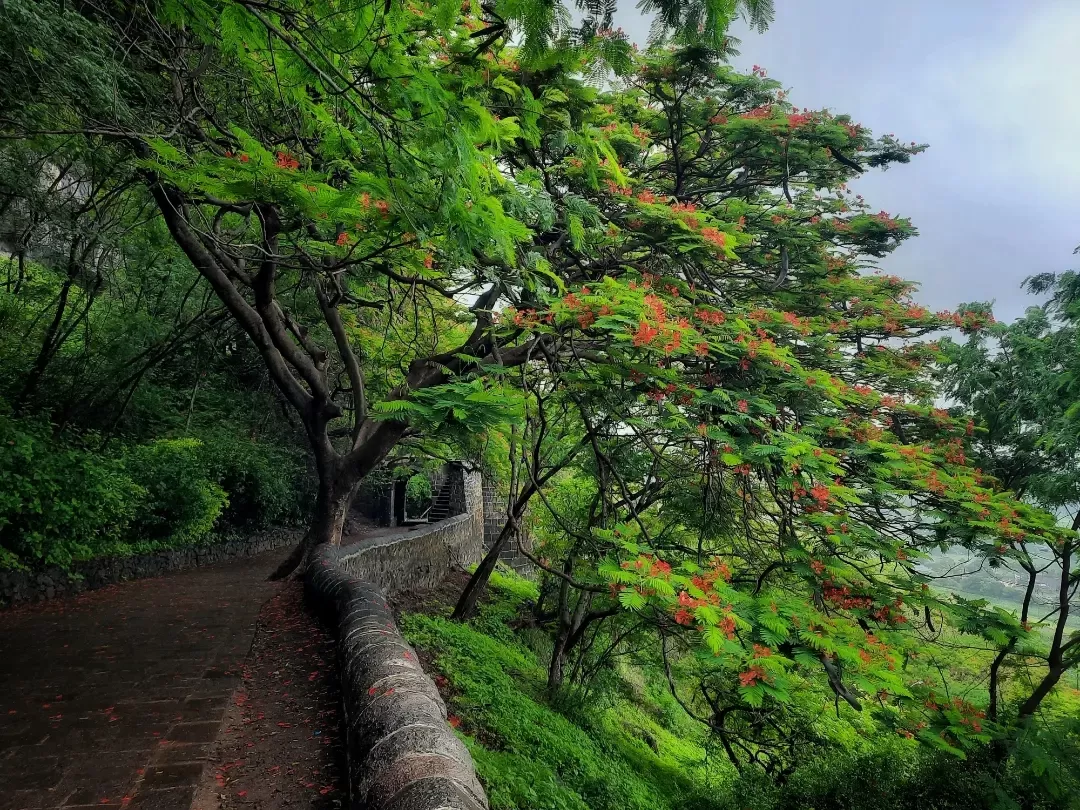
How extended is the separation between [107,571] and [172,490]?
1.50 meters

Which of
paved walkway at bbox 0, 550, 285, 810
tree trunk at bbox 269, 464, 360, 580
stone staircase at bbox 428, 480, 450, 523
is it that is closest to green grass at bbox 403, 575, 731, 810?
tree trunk at bbox 269, 464, 360, 580

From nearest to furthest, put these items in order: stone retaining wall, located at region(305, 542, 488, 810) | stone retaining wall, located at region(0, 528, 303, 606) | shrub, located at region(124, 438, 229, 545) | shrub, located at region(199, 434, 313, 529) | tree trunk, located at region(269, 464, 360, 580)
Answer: stone retaining wall, located at region(305, 542, 488, 810), stone retaining wall, located at region(0, 528, 303, 606), tree trunk, located at region(269, 464, 360, 580), shrub, located at region(124, 438, 229, 545), shrub, located at region(199, 434, 313, 529)

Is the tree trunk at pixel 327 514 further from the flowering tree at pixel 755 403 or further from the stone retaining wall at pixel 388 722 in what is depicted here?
the flowering tree at pixel 755 403

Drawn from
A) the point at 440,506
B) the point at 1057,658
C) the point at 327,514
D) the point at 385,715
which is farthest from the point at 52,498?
the point at 440,506

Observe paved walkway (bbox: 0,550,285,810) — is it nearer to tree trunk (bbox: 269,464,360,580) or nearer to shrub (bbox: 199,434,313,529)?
tree trunk (bbox: 269,464,360,580)

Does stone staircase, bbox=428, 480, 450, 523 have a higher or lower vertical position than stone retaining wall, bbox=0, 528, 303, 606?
higher

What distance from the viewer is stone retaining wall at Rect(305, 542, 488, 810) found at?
2.68m

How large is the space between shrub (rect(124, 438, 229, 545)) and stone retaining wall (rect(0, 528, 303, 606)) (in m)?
0.33

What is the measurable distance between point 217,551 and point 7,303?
517 cm

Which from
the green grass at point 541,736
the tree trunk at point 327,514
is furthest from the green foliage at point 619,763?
the tree trunk at point 327,514

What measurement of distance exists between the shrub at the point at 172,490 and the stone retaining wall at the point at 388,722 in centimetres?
461

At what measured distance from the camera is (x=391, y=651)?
4305 mm

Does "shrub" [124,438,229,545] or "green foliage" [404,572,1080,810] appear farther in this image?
"shrub" [124,438,229,545]

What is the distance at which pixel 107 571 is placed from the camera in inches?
331
